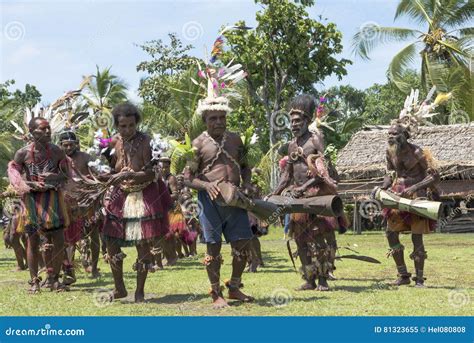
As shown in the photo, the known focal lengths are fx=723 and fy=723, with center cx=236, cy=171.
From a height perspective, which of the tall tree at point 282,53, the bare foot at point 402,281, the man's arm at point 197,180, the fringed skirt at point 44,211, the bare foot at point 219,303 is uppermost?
the tall tree at point 282,53

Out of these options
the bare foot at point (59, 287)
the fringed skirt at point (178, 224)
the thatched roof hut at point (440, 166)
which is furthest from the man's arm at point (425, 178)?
the thatched roof hut at point (440, 166)

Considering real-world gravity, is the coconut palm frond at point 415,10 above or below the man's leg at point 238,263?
above

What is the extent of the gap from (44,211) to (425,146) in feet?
64.9

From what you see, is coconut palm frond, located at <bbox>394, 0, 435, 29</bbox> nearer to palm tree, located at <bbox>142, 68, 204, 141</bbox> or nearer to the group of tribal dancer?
palm tree, located at <bbox>142, 68, 204, 141</bbox>

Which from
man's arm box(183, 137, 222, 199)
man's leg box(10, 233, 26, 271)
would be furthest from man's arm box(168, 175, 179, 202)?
man's arm box(183, 137, 222, 199)

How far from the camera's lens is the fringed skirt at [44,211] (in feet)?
26.8

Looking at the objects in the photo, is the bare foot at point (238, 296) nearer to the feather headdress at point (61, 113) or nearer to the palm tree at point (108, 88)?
the feather headdress at point (61, 113)

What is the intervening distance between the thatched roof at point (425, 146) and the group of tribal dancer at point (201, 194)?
1564cm

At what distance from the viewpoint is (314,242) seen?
26.2ft

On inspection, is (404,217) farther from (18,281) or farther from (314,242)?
(18,281)

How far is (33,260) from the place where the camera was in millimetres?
8352

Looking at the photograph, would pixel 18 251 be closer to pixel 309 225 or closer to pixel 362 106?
pixel 309 225

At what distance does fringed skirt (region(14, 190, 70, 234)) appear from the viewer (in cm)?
818

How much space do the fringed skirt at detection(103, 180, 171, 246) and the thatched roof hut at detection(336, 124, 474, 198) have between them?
58.6 ft
